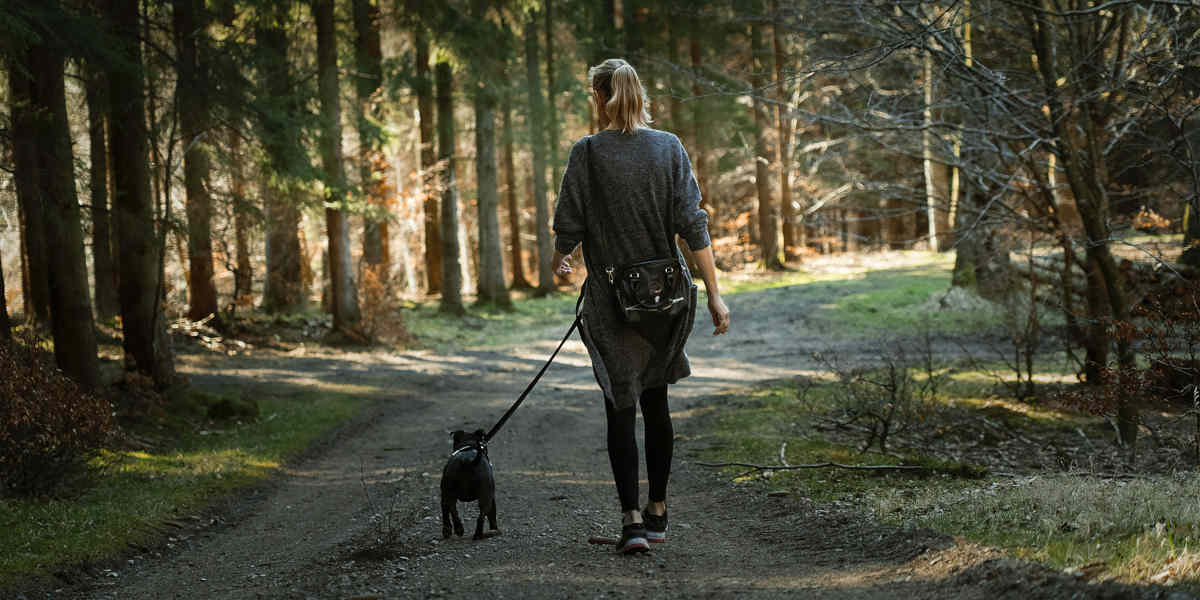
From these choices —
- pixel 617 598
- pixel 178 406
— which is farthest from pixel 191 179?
pixel 617 598

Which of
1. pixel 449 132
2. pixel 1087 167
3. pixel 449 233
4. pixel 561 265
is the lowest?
pixel 561 265

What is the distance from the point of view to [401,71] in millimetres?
21141

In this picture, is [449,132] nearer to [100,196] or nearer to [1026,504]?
[100,196]

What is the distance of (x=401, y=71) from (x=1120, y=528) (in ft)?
63.9

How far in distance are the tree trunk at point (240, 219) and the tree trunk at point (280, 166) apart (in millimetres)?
390

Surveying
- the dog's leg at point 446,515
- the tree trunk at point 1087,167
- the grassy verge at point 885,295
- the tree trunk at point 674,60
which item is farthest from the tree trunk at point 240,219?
the tree trunk at point 674,60

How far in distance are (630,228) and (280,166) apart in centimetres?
883

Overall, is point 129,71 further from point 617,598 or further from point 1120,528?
point 1120,528

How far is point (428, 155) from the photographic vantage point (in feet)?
85.1

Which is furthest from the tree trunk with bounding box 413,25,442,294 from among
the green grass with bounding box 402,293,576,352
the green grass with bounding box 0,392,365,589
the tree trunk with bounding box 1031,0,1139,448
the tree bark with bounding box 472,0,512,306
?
the tree trunk with bounding box 1031,0,1139,448

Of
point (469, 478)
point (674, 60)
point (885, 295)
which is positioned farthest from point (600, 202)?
point (674, 60)

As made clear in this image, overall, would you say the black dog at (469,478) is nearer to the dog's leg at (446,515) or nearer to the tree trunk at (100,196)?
the dog's leg at (446,515)

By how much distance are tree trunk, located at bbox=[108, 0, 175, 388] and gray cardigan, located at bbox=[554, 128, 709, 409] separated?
7887 millimetres

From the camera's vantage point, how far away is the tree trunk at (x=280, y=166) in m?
11.4
